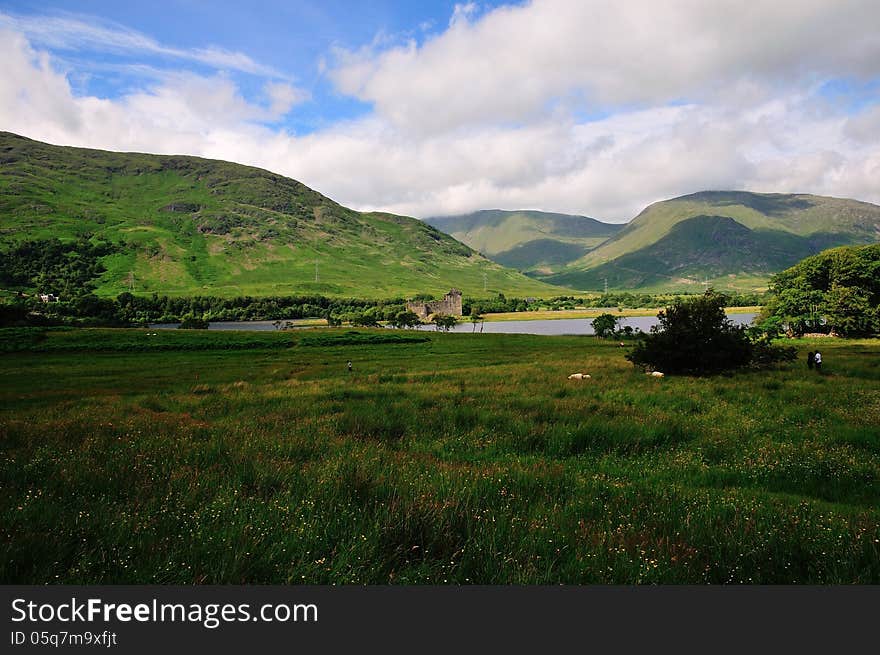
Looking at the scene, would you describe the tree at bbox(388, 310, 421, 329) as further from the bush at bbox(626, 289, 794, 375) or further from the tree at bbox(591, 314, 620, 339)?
the bush at bbox(626, 289, 794, 375)

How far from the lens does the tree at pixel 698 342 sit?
88.2 ft

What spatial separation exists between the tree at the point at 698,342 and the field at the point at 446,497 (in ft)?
40.4

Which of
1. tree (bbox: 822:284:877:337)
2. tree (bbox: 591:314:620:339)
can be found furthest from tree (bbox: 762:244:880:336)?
tree (bbox: 591:314:620:339)

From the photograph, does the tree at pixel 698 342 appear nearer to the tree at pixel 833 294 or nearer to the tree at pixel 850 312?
the tree at pixel 850 312

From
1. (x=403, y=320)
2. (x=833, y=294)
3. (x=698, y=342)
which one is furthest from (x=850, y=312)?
(x=403, y=320)

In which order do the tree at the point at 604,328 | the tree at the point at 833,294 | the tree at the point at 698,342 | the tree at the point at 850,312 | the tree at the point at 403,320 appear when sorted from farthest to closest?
the tree at the point at 403,320
the tree at the point at 604,328
the tree at the point at 833,294
the tree at the point at 850,312
the tree at the point at 698,342

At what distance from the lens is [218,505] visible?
5.23m

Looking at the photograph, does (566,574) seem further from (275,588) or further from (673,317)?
(673,317)

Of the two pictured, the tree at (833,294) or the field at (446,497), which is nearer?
the field at (446,497)

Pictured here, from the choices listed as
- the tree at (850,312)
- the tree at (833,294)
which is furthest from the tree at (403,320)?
the tree at (850,312)

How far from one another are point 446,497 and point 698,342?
25828mm

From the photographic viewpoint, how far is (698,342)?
26.9 metres

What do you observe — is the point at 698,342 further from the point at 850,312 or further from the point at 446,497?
the point at 850,312

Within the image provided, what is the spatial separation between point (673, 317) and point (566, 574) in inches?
1100
